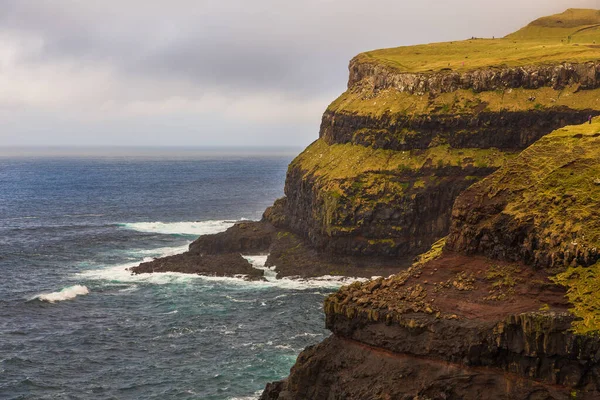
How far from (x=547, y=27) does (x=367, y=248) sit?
294 feet

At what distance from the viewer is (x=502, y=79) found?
11062 cm

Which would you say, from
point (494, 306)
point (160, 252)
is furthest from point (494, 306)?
point (160, 252)

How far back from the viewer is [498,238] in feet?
145

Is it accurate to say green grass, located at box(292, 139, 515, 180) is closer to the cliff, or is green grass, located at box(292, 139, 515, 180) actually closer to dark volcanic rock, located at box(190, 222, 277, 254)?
dark volcanic rock, located at box(190, 222, 277, 254)

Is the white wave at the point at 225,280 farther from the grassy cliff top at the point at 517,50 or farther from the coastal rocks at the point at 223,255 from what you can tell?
the grassy cliff top at the point at 517,50

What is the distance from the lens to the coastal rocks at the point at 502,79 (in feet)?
354

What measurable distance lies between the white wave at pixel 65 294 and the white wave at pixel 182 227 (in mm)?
44683

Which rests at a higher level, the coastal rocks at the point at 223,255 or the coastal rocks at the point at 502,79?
the coastal rocks at the point at 502,79

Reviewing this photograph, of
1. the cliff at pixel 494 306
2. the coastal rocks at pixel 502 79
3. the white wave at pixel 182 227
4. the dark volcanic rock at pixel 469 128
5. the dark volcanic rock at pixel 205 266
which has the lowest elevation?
the dark volcanic rock at pixel 205 266

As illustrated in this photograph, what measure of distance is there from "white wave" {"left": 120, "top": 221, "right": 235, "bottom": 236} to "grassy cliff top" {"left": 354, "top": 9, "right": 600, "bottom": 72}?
43373 millimetres

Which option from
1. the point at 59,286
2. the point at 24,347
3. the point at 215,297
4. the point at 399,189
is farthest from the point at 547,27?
the point at 24,347

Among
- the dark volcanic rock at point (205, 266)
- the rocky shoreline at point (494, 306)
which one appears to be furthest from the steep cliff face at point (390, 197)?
the rocky shoreline at point (494, 306)

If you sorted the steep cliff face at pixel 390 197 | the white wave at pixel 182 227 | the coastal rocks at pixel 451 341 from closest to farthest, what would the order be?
the coastal rocks at pixel 451 341
the steep cliff face at pixel 390 197
the white wave at pixel 182 227

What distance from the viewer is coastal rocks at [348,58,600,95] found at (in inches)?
4245
